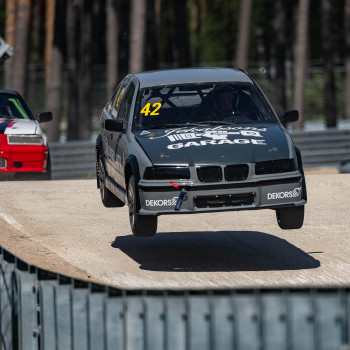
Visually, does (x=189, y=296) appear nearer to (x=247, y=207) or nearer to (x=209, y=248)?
(x=247, y=207)

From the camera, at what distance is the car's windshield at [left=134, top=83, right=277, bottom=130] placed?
11.4 metres

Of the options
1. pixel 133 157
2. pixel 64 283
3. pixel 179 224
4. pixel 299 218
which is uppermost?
pixel 64 283

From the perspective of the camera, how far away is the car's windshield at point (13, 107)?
17328mm

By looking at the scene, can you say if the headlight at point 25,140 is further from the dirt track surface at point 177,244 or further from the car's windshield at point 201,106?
the car's windshield at point 201,106

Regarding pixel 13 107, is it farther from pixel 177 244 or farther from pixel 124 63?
pixel 124 63

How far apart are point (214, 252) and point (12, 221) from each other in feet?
9.64

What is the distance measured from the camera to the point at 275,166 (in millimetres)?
10516

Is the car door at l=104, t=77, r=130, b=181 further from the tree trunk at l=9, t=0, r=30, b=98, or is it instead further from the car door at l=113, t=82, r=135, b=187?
the tree trunk at l=9, t=0, r=30, b=98

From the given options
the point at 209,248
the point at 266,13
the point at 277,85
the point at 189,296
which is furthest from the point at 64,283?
the point at 266,13

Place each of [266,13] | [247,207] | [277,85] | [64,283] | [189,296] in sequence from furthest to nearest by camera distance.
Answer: [266,13] < [277,85] < [247,207] < [64,283] < [189,296]

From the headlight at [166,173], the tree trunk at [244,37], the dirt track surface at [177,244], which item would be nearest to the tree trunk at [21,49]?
the tree trunk at [244,37]

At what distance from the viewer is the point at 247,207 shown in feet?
33.9

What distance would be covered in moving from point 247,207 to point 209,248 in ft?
6.95

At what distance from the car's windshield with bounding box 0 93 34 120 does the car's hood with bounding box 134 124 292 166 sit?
21.7 feet
